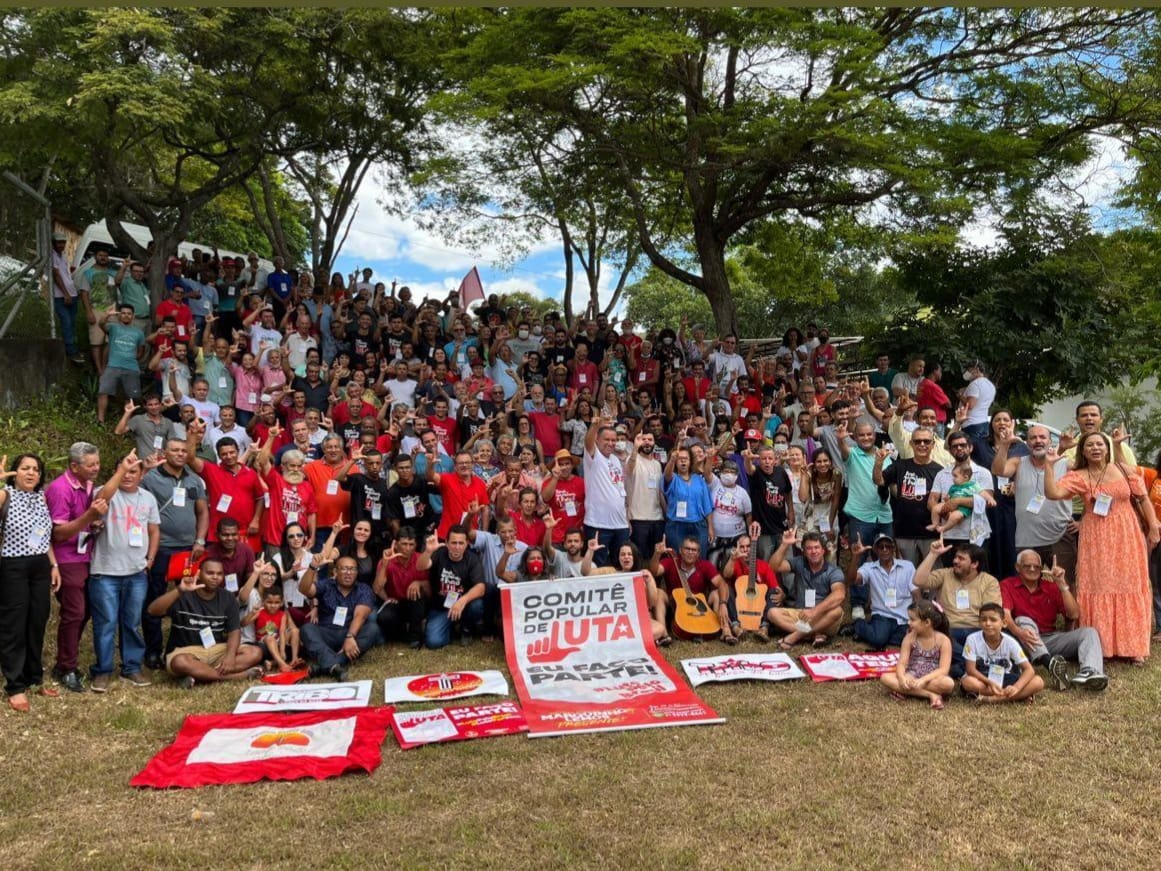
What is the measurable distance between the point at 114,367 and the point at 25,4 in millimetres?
10953

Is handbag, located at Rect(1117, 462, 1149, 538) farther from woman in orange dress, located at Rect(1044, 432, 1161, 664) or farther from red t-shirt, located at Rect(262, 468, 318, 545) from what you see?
red t-shirt, located at Rect(262, 468, 318, 545)

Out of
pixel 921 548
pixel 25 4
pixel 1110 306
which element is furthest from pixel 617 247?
pixel 25 4

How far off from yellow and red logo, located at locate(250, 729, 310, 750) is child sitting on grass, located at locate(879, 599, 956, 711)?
15.2 feet

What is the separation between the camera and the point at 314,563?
28.1ft

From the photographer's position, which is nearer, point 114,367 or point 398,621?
point 398,621

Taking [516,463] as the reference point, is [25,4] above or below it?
above

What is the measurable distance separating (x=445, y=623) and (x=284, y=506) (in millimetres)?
1997

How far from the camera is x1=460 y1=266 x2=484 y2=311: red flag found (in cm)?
1836

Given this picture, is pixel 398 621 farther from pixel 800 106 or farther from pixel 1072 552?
pixel 800 106

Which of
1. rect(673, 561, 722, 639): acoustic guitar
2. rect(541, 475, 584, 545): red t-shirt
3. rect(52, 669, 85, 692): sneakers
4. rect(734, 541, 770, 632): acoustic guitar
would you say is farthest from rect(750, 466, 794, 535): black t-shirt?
rect(52, 669, 85, 692): sneakers

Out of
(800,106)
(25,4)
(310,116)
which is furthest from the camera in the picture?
(310,116)

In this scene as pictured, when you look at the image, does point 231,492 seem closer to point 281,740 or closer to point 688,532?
point 281,740

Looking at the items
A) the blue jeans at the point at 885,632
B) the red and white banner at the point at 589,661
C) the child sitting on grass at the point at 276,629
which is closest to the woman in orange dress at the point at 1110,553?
the blue jeans at the point at 885,632

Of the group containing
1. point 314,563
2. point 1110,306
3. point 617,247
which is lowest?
point 314,563
